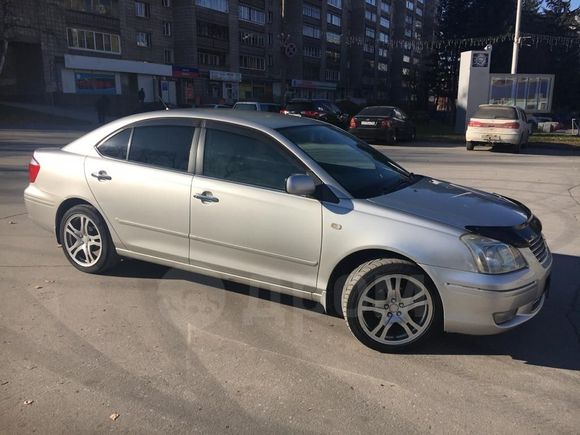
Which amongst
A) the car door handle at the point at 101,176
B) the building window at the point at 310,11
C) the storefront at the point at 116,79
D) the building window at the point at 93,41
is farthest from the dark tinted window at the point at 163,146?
the building window at the point at 310,11

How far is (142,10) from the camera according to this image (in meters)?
48.4

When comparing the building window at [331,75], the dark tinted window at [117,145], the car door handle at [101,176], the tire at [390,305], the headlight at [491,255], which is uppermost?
the building window at [331,75]

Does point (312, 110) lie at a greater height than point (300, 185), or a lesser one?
greater

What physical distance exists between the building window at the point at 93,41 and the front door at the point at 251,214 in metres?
43.4

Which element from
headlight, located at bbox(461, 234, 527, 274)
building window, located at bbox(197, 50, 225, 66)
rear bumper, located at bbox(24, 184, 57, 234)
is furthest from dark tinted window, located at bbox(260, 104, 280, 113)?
building window, located at bbox(197, 50, 225, 66)

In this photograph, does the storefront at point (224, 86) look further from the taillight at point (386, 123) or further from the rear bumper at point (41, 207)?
the rear bumper at point (41, 207)

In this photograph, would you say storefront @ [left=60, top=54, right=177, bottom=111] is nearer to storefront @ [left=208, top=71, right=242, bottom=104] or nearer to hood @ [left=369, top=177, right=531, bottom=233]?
storefront @ [left=208, top=71, right=242, bottom=104]

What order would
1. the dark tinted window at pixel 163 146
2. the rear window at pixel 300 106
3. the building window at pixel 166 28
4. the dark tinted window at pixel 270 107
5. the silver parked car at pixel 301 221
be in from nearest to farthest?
1. the silver parked car at pixel 301 221
2. the dark tinted window at pixel 163 146
3. the rear window at pixel 300 106
4. the dark tinted window at pixel 270 107
5. the building window at pixel 166 28

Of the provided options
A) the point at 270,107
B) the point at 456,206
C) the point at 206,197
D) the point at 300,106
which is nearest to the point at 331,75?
the point at 270,107

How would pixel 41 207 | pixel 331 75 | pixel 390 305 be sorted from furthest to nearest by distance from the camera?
pixel 331 75
pixel 41 207
pixel 390 305

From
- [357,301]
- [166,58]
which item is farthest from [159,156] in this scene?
[166,58]

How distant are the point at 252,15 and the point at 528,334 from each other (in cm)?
6438

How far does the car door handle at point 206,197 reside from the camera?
13.1 ft

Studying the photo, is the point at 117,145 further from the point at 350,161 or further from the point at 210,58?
the point at 210,58
